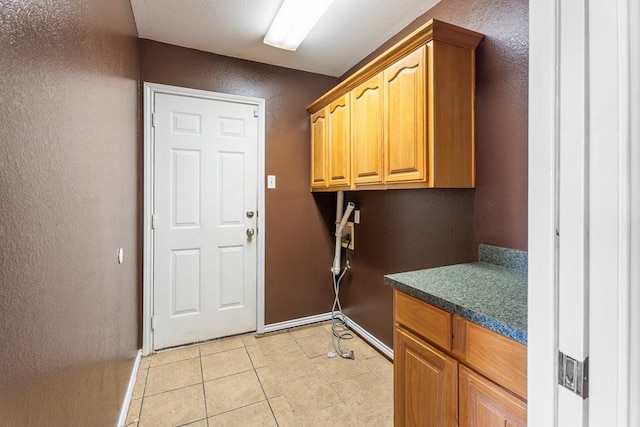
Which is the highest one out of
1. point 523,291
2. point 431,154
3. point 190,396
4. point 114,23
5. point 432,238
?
point 114,23

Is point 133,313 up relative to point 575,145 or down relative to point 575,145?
down

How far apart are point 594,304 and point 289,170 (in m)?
2.49

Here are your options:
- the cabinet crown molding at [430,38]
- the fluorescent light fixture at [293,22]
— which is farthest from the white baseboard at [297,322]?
the fluorescent light fixture at [293,22]

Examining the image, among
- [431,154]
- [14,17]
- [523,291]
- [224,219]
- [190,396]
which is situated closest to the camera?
[14,17]

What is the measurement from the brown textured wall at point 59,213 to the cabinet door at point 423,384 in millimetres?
1162

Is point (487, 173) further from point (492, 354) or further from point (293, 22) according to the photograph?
point (293, 22)

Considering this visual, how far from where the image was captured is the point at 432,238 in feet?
6.23

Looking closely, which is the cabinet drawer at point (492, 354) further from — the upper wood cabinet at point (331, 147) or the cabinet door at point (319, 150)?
the cabinet door at point (319, 150)

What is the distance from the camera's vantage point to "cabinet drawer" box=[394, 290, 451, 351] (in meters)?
1.08

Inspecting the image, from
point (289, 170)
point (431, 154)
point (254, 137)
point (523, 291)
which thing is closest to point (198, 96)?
point (254, 137)

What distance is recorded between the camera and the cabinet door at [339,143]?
2.21 meters

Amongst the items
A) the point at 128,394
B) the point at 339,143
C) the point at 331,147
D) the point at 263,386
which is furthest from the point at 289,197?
the point at 128,394

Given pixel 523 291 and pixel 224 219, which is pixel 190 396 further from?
pixel 523 291

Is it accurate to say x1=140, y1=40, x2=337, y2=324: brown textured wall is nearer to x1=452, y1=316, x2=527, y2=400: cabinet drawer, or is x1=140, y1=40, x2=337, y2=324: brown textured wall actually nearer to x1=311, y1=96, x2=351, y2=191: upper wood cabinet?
x1=311, y1=96, x2=351, y2=191: upper wood cabinet
